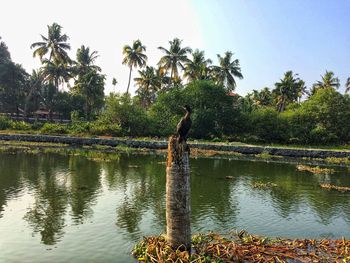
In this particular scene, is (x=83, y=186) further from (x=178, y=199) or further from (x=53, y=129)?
(x=53, y=129)

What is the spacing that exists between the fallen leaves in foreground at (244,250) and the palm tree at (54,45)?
72.9 meters

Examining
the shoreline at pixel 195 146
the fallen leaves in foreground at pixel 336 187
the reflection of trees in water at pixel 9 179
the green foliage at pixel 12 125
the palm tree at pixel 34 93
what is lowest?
the fallen leaves in foreground at pixel 336 187

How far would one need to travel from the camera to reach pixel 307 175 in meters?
38.7

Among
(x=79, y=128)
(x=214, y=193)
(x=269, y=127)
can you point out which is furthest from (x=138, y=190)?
(x=269, y=127)

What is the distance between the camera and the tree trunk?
13961mm

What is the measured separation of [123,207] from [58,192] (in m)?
5.52

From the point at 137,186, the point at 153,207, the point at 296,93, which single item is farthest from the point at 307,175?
the point at 296,93

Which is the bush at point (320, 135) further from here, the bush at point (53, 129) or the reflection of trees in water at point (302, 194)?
the bush at point (53, 129)

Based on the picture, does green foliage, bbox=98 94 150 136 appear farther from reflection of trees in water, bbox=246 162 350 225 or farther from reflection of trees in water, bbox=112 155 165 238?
reflection of trees in water, bbox=246 162 350 225

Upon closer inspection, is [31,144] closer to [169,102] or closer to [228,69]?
[169,102]

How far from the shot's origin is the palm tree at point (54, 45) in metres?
80.8

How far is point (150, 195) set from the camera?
26234 millimetres

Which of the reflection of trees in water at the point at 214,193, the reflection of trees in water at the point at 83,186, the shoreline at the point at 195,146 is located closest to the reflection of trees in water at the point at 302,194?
the reflection of trees in water at the point at 214,193

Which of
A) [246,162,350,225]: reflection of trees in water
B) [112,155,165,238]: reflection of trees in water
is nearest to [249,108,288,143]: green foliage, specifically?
[246,162,350,225]: reflection of trees in water
